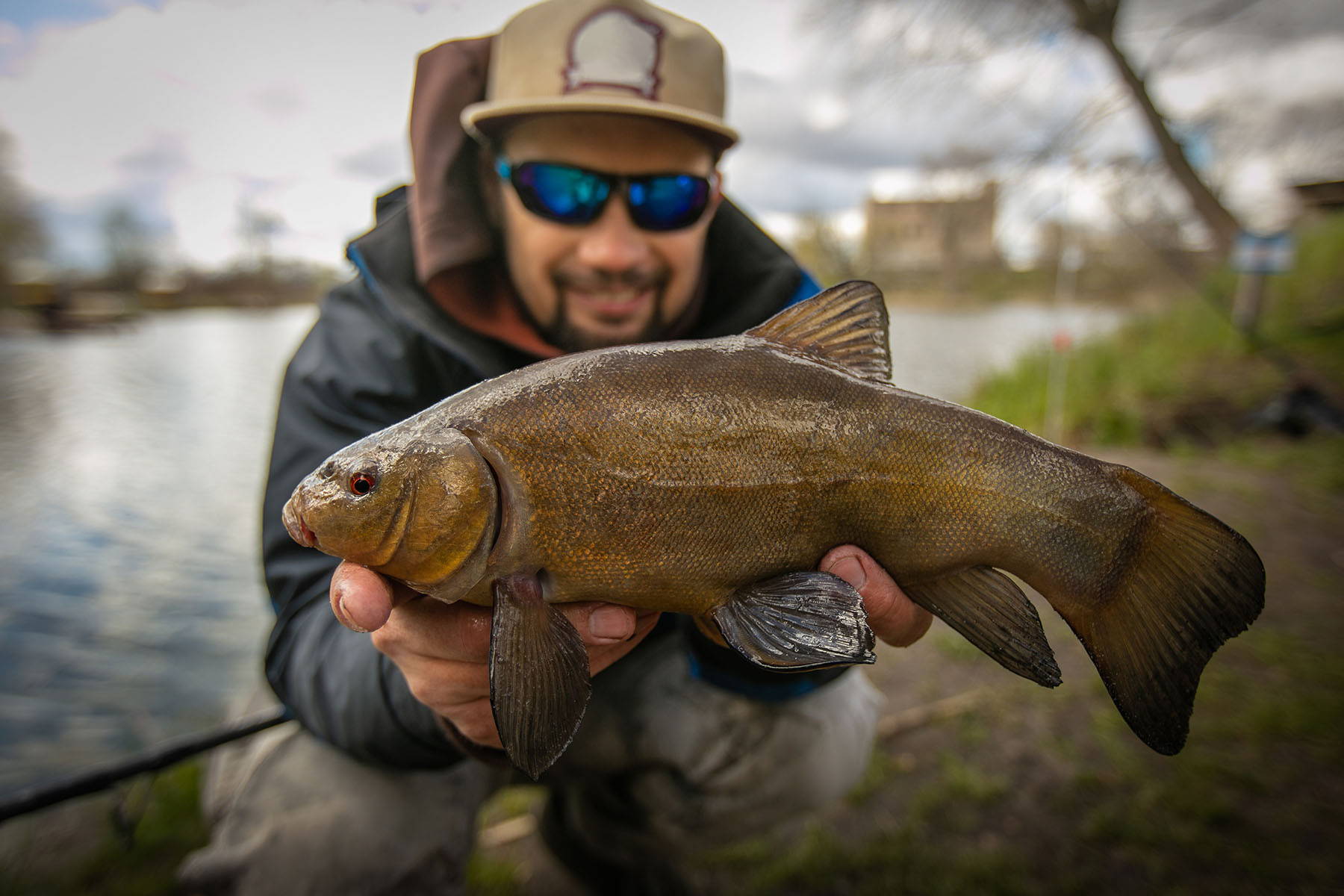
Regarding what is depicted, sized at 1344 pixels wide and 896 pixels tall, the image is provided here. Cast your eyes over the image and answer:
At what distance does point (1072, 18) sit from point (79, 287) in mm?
33406

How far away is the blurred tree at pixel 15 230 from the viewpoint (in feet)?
59.3

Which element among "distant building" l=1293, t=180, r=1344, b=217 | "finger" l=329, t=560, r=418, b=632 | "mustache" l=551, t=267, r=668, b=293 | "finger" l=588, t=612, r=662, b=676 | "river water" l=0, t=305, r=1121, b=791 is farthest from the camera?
"distant building" l=1293, t=180, r=1344, b=217

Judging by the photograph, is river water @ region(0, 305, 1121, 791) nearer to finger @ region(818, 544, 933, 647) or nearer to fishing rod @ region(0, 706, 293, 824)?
finger @ region(818, 544, 933, 647)

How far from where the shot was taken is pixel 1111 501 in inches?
51.8

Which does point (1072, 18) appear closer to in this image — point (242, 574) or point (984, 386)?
point (984, 386)

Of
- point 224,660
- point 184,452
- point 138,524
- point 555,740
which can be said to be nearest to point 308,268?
point 184,452

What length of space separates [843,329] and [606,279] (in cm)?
107

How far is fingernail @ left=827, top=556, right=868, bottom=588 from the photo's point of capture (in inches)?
54.9

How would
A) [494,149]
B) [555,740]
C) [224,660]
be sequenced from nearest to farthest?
[555,740] → [494,149] → [224,660]

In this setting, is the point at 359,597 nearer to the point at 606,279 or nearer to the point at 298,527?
the point at 298,527

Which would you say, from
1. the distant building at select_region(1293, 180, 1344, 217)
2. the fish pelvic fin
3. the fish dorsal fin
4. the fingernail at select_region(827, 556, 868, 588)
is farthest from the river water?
the distant building at select_region(1293, 180, 1344, 217)

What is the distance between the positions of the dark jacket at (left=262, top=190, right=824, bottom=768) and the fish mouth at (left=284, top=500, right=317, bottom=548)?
69cm

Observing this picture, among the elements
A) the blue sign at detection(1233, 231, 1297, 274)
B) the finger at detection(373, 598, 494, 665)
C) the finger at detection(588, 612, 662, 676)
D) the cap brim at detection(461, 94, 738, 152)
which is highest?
the blue sign at detection(1233, 231, 1297, 274)

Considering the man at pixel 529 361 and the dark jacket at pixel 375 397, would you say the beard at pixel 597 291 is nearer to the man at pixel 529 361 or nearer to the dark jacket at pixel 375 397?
the man at pixel 529 361
